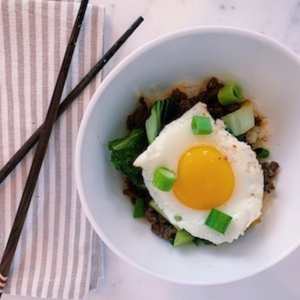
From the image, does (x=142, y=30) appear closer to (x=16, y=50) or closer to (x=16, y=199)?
(x=16, y=50)

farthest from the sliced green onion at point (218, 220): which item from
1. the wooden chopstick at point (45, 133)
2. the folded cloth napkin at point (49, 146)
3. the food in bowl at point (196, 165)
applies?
the wooden chopstick at point (45, 133)

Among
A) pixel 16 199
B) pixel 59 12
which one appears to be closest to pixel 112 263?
pixel 16 199

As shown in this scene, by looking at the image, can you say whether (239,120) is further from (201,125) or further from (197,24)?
(197,24)

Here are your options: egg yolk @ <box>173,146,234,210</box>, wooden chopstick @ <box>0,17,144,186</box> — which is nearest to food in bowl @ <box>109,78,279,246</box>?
egg yolk @ <box>173,146,234,210</box>

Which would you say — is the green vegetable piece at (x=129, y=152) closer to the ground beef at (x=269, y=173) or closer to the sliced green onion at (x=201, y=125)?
the sliced green onion at (x=201, y=125)

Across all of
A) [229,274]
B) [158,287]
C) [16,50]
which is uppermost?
[16,50]
